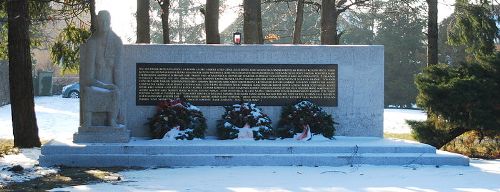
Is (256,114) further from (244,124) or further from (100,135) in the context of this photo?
(100,135)

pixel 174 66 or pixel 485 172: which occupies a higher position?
pixel 174 66

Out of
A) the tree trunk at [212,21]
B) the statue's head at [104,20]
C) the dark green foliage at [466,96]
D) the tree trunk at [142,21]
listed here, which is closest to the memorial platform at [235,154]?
the statue's head at [104,20]

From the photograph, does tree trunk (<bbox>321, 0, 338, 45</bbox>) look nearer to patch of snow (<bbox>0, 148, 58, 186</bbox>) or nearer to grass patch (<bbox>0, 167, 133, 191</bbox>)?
patch of snow (<bbox>0, 148, 58, 186</bbox>)

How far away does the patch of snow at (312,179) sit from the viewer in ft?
29.1

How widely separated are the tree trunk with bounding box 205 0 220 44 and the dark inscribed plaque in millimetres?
4591

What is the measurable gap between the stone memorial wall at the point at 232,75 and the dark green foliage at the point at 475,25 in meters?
7.42

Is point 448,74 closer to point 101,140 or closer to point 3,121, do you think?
point 101,140

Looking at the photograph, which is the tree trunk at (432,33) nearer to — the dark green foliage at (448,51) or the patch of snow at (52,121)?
the patch of snow at (52,121)

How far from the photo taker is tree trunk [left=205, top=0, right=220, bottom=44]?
1773 cm

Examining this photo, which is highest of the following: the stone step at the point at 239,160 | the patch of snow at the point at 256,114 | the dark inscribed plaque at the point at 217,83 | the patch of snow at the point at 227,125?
the dark inscribed plaque at the point at 217,83

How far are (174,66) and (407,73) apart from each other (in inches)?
1490

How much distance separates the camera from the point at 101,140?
1208 centimetres

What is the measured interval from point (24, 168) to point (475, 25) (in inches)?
551

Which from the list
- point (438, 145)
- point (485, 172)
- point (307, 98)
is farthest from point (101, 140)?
point (438, 145)
